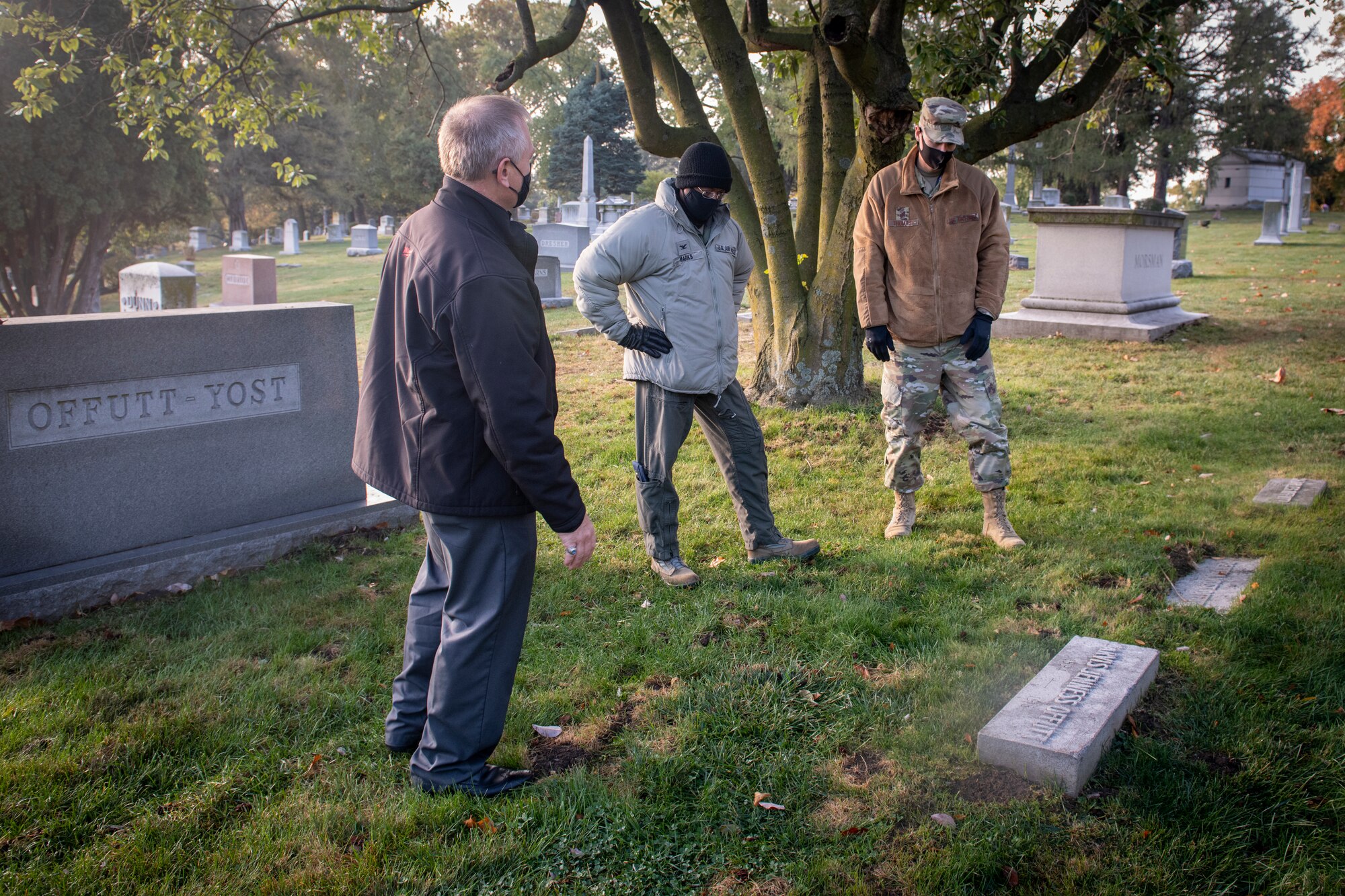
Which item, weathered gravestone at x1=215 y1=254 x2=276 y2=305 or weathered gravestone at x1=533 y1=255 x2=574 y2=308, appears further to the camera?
weathered gravestone at x1=533 y1=255 x2=574 y2=308

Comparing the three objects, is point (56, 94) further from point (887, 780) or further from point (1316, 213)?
point (1316, 213)

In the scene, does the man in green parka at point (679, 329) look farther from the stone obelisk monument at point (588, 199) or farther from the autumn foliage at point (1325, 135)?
the autumn foliage at point (1325, 135)

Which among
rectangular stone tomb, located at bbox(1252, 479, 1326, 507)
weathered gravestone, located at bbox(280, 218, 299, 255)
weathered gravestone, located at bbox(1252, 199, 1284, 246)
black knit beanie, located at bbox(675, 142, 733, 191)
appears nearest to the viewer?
black knit beanie, located at bbox(675, 142, 733, 191)

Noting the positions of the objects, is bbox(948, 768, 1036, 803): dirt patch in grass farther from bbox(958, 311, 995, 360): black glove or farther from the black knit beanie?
the black knit beanie

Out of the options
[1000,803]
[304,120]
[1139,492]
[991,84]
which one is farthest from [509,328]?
[304,120]

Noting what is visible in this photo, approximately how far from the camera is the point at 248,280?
13.4 meters

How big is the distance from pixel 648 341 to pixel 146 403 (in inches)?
101

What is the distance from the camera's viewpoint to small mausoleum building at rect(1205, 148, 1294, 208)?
46.0 meters

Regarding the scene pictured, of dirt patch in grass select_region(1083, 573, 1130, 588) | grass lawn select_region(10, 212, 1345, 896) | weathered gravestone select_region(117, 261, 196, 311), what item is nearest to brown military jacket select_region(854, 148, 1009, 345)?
grass lawn select_region(10, 212, 1345, 896)

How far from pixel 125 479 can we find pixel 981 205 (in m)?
4.55

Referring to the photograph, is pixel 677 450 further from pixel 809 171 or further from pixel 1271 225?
pixel 1271 225

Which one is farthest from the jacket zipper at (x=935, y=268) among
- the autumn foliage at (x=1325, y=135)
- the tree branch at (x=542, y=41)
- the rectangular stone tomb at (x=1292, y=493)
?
the autumn foliage at (x=1325, y=135)

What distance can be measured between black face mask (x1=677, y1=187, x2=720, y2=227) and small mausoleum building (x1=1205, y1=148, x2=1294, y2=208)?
49.1 m

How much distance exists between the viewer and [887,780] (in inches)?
120
